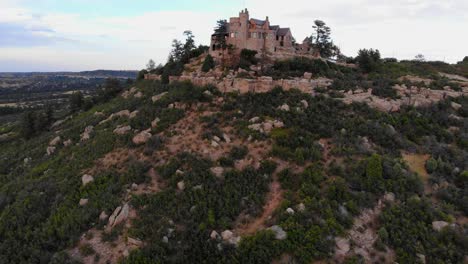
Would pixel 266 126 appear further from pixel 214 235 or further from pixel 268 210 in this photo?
→ pixel 214 235

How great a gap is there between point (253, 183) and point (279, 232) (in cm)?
533

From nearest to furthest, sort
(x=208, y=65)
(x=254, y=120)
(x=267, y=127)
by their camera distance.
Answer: (x=267, y=127), (x=254, y=120), (x=208, y=65)

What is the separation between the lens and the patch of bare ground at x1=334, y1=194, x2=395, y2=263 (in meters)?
18.8

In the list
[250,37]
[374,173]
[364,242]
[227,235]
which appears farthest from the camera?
[250,37]

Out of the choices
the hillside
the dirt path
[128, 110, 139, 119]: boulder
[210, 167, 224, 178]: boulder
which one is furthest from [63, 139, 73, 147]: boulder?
the dirt path

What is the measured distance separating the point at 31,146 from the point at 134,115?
56.2 ft

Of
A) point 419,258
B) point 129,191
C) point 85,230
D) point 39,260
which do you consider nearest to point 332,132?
point 419,258

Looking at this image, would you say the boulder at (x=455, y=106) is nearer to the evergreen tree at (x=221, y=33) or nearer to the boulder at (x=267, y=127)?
the boulder at (x=267, y=127)

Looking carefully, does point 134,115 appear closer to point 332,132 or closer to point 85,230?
point 85,230

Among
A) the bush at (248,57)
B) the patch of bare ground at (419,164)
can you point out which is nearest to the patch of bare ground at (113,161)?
the bush at (248,57)

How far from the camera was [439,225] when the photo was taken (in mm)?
20375

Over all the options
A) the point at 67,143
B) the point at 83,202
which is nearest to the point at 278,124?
the point at 83,202

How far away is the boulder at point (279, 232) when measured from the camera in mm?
19422

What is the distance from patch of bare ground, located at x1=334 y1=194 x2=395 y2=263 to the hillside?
7 centimetres
